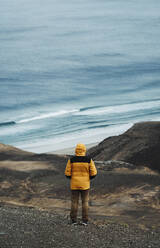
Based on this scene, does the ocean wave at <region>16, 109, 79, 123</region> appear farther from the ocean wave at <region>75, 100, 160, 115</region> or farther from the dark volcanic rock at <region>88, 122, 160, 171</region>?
the dark volcanic rock at <region>88, 122, 160, 171</region>

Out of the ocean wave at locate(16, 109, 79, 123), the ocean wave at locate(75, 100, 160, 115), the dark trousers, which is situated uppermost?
the ocean wave at locate(75, 100, 160, 115)

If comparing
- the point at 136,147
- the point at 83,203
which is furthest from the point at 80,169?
the point at 136,147

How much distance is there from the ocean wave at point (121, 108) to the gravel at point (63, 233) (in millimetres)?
29877

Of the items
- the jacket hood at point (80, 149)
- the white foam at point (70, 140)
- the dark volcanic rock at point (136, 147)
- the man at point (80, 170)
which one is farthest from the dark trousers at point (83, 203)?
the white foam at point (70, 140)

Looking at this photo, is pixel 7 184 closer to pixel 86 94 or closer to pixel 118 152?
pixel 118 152

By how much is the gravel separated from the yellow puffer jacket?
2.20 feet

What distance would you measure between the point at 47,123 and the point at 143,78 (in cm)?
1885

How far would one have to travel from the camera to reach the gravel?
312 inches

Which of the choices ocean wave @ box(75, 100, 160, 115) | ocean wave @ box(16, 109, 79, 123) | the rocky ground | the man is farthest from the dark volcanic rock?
ocean wave @ box(75, 100, 160, 115)

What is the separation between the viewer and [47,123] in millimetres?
36094

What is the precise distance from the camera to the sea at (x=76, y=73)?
34969 millimetres

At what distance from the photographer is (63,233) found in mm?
8375

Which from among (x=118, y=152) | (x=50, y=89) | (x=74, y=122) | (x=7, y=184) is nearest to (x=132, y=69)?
(x=50, y=89)

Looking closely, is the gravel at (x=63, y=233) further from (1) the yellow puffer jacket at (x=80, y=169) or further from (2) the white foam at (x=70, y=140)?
(2) the white foam at (x=70, y=140)
